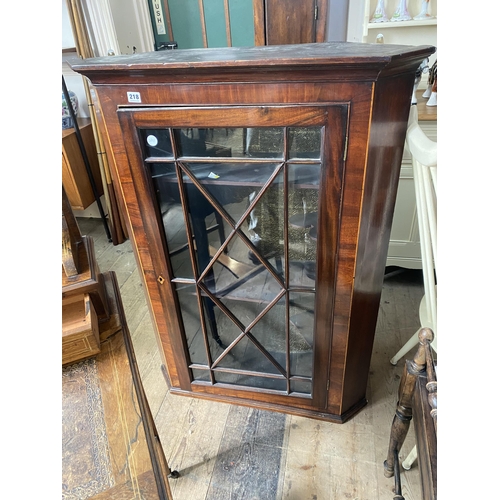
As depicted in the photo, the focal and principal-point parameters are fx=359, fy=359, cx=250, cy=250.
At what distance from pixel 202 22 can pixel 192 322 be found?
1806mm

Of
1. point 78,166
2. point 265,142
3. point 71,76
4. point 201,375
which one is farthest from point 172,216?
point 71,76

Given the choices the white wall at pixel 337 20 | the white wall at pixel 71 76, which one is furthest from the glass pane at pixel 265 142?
the white wall at pixel 337 20

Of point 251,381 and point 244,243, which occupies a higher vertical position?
point 244,243

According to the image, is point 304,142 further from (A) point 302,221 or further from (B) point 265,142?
(A) point 302,221

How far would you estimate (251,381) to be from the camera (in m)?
1.19

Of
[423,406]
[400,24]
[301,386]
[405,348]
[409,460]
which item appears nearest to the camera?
[423,406]

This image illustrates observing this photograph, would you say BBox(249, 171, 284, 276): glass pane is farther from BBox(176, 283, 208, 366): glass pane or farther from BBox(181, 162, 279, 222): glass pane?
BBox(176, 283, 208, 366): glass pane

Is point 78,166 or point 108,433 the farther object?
point 78,166

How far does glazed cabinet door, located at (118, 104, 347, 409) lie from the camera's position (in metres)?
0.75

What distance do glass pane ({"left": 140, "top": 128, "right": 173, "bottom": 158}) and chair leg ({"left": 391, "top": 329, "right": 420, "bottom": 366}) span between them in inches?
40.5

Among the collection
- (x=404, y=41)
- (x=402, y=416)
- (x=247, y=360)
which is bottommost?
(x=247, y=360)

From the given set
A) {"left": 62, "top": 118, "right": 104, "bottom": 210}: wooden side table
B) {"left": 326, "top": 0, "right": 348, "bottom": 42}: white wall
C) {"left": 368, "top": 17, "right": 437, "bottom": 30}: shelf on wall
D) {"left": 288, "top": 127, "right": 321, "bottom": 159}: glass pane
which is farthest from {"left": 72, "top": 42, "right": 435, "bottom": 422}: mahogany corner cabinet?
{"left": 326, "top": 0, "right": 348, "bottom": 42}: white wall
